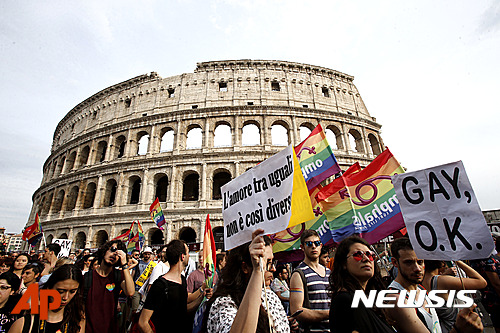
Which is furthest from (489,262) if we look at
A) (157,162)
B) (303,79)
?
(303,79)

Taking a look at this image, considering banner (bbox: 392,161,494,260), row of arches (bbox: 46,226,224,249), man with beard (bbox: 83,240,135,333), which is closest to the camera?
banner (bbox: 392,161,494,260)

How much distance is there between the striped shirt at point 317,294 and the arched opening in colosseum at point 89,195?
22640 mm

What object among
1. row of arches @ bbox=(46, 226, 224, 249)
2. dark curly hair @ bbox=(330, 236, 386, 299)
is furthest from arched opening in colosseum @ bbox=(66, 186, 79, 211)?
dark curly hair @ bbox=(330, 236, 386, 299)

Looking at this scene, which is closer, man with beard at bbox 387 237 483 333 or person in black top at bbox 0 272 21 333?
man with beard at bbox 387 237 483 333

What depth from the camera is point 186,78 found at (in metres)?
21.8

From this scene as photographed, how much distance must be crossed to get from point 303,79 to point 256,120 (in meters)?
6.55

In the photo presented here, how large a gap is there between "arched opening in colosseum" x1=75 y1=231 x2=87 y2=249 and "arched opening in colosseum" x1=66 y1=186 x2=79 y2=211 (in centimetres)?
346

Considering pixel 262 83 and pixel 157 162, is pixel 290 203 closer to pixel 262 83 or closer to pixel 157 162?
pixel 157 162

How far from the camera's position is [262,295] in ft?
6.60

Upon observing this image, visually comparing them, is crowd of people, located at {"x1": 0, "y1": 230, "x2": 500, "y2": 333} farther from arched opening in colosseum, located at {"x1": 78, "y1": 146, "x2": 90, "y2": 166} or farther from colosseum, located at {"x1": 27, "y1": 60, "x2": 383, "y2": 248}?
arched opening in colosseum, located at {"x1": 78, "y1": 146, "x2": 90, "y2": 166}

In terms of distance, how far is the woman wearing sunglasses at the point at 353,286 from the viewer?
159cm

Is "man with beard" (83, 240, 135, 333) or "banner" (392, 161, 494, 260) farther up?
"banner" (392, 161, 494, 260)

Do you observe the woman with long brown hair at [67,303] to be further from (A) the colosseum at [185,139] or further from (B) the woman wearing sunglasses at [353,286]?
(A) the colosseum at [185,139]

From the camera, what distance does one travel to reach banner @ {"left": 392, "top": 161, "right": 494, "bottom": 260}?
7.90 ft
